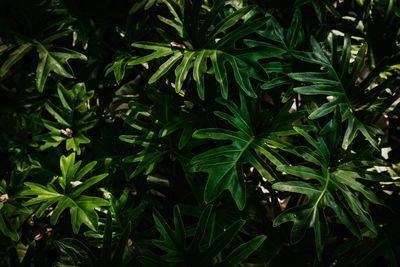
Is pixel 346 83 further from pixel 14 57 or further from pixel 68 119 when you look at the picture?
pixel 14 57

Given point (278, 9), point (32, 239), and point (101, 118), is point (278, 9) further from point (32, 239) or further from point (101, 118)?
point (32, 239)

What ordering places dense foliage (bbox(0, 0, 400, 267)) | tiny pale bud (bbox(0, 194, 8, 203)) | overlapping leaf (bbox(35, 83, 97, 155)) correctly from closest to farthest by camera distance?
dense foliage (bbox(0, 0, 400, 267)) < tiny pale bud (bbox(0, 194, 8, 203)) < overlapping leaf (bbox(35, 83, 97, 155))

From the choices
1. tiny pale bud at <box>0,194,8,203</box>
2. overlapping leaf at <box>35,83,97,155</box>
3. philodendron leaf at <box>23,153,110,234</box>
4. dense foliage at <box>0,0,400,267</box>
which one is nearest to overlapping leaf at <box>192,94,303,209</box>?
dense foliage at <box>0,0,400,267</box>

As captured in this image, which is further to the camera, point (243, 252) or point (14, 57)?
point (14, 57)

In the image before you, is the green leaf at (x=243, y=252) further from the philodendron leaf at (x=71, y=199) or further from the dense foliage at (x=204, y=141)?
the philodendron leaf at (x=71, y=199)

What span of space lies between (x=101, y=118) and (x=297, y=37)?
38.3 inches

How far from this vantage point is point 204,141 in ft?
4.56

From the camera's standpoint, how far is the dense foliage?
112cm

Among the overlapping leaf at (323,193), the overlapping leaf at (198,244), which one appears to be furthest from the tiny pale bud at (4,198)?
the overlapping leaf at (323,193)

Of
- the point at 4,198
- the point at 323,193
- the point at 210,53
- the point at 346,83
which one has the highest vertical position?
the point at 210,53

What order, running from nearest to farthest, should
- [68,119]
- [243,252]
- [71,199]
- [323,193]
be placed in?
1. [243,252]
2. [323,193]
3. [71,199]
4. [68,119]

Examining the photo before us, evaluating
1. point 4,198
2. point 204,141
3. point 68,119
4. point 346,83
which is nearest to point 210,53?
point 204,141

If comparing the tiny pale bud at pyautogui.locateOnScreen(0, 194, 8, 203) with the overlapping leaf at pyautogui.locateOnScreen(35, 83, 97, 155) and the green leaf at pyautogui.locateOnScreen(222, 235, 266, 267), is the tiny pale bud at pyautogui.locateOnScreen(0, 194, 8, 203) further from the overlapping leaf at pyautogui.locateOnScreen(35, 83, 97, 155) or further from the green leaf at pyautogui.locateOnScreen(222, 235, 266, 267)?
the green leaf at pyautogui.locateOnScreen(222, 235, 266, 267)

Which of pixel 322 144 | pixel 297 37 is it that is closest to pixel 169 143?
pixel 322 144
